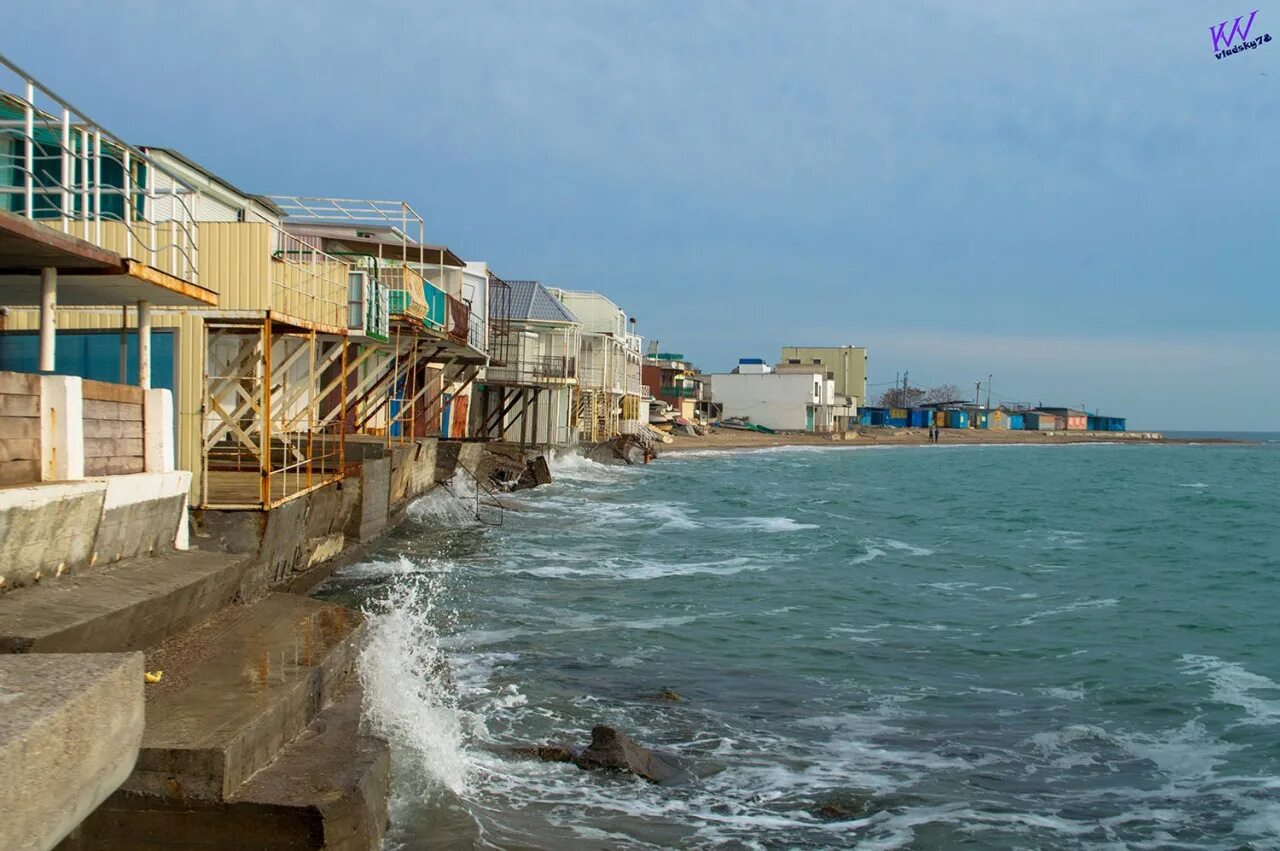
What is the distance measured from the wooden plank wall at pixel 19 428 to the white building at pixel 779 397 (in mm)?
104176

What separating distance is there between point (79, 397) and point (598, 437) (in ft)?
176

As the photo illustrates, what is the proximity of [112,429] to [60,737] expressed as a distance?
19.3 ft

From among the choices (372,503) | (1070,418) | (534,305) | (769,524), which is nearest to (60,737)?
(372,503)

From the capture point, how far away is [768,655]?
1373 centimetres

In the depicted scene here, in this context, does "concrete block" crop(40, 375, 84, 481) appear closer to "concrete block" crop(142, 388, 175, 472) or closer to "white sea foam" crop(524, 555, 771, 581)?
"concrete block" crop(142, 388, 175, 472)

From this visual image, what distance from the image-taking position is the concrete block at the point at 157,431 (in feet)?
31.2

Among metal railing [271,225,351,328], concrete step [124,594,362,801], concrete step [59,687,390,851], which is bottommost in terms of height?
concrete step [59,687,390,851]

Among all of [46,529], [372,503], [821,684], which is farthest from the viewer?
[372,503]

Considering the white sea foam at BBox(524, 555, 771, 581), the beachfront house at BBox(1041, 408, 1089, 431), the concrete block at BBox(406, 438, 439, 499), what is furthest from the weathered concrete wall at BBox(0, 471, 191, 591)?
the beachfront house at BBox(1041, 408, 1089, 431)

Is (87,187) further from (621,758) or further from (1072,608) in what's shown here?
(1072,608)

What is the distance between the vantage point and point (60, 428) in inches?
306

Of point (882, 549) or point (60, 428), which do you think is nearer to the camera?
point (60, 428)

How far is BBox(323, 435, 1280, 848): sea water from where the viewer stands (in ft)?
27.1

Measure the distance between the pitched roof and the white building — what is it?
58986mm
